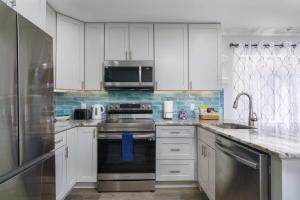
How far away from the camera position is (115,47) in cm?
349

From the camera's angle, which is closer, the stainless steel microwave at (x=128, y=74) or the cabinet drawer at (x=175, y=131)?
the cabinet drawer at (x=175, y=131)

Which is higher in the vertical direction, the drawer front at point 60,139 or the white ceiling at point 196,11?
the white ceiling at point 196,11

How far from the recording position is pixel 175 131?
3.20m

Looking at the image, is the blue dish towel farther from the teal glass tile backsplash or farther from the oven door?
the teal glass tile backsplash

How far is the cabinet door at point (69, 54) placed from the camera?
125 inches

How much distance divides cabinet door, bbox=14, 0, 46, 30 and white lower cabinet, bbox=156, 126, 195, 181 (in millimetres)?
1907

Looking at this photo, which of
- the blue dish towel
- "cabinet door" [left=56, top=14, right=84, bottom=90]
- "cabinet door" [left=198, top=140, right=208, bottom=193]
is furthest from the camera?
"cabinet door" [left=56, top=14, right=84, bottom=90]

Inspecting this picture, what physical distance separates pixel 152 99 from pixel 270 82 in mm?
1844

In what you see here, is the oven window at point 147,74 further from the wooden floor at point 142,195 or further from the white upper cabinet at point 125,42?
the wooden floor at point 142,195

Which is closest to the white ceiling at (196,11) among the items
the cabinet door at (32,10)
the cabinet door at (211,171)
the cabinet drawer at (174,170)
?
the cabinet door at (32,10)

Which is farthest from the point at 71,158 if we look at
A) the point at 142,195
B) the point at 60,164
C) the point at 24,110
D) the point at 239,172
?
the point at 239,172

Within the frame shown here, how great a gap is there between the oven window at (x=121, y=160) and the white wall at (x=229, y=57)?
→ 1.47 meters

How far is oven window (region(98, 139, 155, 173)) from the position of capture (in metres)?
3.07

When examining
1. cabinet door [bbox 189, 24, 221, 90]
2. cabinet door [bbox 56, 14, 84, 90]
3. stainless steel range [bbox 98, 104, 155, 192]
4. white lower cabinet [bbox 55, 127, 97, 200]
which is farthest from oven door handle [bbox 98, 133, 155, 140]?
cabinet door [bbox 189, 24, 221, 90]
